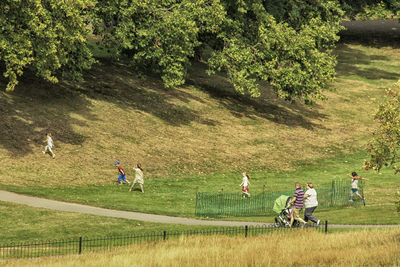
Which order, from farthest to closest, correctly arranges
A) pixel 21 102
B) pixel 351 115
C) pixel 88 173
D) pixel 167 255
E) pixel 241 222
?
1. pixel 351 115
2. pixel 21 102
3. pixel 88 173
4. pixel 241 222
5. pixel 167 255

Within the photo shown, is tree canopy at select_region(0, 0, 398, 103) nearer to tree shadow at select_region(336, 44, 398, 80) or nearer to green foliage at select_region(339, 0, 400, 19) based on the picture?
tree shadow at select_region(336, 44, 398, 80)

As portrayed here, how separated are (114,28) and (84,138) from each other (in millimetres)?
10475

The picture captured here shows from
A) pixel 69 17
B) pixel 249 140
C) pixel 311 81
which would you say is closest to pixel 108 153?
pixel 69 17

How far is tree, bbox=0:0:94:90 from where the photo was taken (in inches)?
1645

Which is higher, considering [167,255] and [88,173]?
[88,173]

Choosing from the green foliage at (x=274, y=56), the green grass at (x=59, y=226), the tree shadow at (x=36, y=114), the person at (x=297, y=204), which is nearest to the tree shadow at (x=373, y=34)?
the green foliage at (x=274, y=56)

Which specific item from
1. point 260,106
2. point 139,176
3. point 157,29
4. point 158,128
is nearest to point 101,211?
point 139,176

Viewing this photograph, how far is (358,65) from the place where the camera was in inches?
3108

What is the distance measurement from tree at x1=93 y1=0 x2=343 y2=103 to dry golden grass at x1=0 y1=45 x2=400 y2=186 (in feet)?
8.98

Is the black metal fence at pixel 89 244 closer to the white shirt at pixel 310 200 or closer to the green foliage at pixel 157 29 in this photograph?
the white shirt at pixel 310 200

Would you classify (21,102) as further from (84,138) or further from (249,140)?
(249,140)

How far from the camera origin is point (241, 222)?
31203 millimetres

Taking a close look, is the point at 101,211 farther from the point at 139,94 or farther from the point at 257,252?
the point at 139,94

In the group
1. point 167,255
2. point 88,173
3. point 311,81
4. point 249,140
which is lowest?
point 167,255
